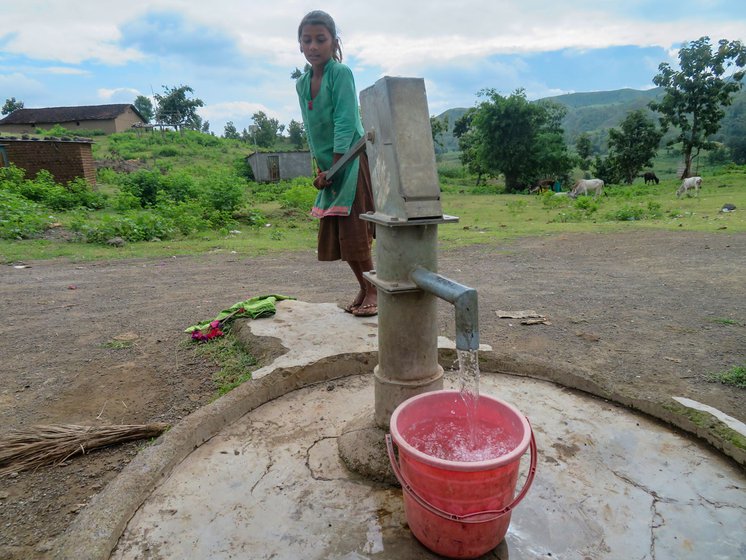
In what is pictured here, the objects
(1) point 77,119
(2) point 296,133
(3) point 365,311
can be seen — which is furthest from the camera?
(2) point 296,133

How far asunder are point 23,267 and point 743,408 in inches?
261

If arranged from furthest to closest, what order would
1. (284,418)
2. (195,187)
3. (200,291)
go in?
(195,187)
(200,291)
(284,418)

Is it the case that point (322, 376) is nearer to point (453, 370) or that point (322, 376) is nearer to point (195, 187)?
point (453, 370)

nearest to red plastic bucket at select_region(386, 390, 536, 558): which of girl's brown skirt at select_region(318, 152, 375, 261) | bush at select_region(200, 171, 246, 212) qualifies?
girl's brown skirt at select_region(318, 152, 375, 261)

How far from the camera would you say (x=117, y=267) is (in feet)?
18.4

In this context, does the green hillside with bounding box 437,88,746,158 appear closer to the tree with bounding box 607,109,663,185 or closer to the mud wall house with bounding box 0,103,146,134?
the tree with bounding box 607,109,663,185

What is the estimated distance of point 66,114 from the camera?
31938mm

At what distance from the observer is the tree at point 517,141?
21.3 meters

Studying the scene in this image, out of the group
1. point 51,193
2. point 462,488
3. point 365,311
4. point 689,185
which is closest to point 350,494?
point 462,488

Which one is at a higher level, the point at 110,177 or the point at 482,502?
the point at 110,177

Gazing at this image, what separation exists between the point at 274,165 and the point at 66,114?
19986 mm

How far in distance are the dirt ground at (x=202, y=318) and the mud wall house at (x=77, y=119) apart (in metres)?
29.4

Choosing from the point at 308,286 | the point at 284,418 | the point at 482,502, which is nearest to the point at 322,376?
the point at 284,418

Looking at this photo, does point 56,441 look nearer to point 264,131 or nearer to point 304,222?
point 304,222
